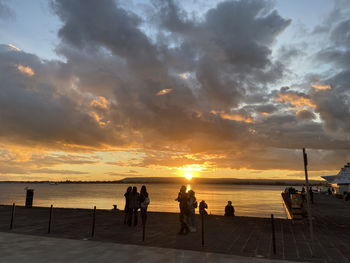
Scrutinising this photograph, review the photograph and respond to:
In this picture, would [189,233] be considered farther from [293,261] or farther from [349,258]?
[349,258]

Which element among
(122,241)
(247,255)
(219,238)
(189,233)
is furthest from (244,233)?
(122,241)

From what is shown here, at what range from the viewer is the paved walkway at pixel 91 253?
729 cm

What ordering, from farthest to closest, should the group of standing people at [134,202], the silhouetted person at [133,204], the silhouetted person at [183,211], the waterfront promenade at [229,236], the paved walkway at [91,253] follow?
the silhouetted person at [133,204], the group of standing people at [134,202], the silhouetted person at [183,211], the waterfront promenade at [229,236], the paved walkway at [91,253]

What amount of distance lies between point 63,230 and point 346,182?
68.0m

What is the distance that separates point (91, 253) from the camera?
792cm

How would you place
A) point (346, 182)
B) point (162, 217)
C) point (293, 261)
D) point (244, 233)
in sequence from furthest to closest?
point (346, 182) → point (162, 217) → point (244, 233) → point (293, 261)

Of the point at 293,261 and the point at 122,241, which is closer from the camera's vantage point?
the point at 293,261

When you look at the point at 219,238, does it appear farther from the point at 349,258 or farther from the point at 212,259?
the point at 349,258

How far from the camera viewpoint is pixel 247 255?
25.6ft

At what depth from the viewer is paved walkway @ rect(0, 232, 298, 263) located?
729cm

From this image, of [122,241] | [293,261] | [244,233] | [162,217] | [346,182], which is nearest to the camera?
[293,261]

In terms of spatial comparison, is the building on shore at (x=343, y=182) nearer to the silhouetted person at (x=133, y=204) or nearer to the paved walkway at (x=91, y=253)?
the silhouetted person at (x=133, y=204)

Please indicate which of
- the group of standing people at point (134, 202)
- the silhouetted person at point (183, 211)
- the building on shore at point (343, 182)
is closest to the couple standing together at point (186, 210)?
the silhouetted person at point (183, 211)

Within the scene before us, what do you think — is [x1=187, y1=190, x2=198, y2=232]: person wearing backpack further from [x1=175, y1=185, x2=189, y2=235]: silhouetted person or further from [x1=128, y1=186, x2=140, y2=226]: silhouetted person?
[x1=128, y1=186, x2=140, y2=226]: silhouetted person
